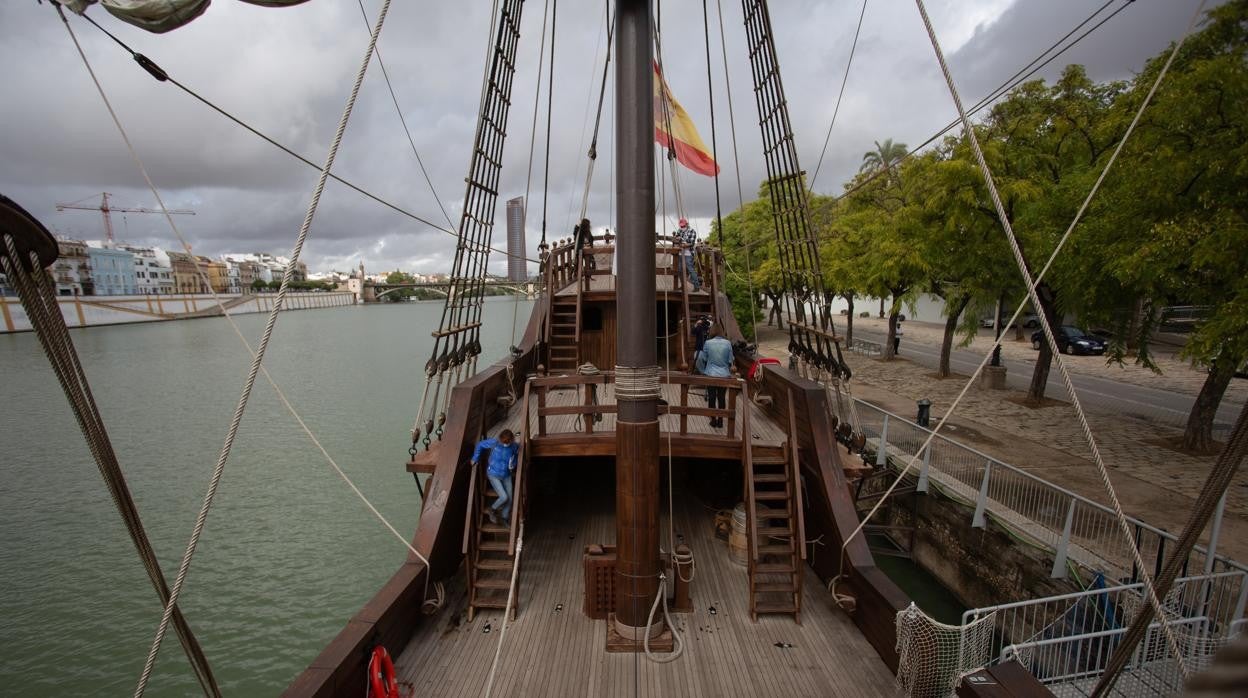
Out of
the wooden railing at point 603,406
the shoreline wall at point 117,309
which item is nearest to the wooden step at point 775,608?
the wooden railing at point 603,406

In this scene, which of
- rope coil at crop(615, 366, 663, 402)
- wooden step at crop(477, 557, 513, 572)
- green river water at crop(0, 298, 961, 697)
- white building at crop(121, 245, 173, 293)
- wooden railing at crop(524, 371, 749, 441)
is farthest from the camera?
white building at crop(121, 245, 173, 293)

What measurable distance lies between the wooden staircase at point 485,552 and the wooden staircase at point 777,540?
2.41 meters

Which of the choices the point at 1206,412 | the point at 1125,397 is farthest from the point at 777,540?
the point at 1125,397

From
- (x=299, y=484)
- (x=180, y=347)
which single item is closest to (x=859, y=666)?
(x=299, y=484)

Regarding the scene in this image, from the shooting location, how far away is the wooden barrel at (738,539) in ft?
20.0

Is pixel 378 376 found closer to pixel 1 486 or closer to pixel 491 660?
pixel 1 486

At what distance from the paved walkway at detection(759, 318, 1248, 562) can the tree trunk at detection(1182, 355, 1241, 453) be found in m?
0.41

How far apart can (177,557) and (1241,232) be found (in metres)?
17.9

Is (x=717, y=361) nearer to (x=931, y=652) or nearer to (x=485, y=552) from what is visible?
(x=485, y=552)

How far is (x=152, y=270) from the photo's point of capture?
9088cm

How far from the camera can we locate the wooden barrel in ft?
20.0

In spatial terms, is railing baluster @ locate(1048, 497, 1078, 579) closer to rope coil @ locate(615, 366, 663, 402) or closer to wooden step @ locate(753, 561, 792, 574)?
wooden step @ locate(753, 561, 792, 574)

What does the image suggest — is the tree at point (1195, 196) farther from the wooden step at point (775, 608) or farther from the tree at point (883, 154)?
the tree at point (883, 154)

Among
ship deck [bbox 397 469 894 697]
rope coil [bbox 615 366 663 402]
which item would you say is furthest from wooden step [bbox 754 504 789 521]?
rope coil [bbox 615 366 663 402]
